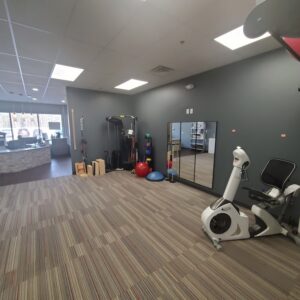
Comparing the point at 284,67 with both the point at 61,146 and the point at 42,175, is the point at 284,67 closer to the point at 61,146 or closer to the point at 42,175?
the point at 42,175

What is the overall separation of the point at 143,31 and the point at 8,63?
9.49 feet

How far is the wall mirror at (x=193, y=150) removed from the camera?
12.6 feet

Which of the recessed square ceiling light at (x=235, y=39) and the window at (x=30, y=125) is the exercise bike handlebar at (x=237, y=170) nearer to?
the recessed square ceiling light at (x=235, y=39)

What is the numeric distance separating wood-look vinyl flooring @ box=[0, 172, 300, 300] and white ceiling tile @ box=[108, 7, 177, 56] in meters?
2.84

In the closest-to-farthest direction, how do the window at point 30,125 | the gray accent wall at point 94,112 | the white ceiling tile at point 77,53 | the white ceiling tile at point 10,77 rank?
the white ceiling tile at point 77,53 → the white ceiling tile at point 10,77 → the gray accent wall at point 94,112 → the window at point 30,125

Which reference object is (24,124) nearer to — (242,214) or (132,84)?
(132,84)

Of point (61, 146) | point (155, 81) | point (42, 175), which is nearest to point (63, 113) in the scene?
point (61, 146)

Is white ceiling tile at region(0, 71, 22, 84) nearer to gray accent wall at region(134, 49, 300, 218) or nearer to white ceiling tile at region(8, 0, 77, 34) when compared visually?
white ceiling tile at region(8, 0, 77, 34)

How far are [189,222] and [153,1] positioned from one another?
300cm

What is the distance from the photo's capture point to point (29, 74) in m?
3.85

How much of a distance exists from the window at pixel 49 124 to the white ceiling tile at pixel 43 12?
8.66 m

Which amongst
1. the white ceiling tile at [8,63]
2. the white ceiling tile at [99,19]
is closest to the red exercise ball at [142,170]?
the white ceiling tile at [99,19]

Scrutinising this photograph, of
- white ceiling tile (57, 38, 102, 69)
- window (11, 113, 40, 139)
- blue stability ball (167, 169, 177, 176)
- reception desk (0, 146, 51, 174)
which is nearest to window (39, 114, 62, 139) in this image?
window (11, 113, 40, 139)

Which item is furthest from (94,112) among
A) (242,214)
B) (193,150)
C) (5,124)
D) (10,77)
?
(5,124)
